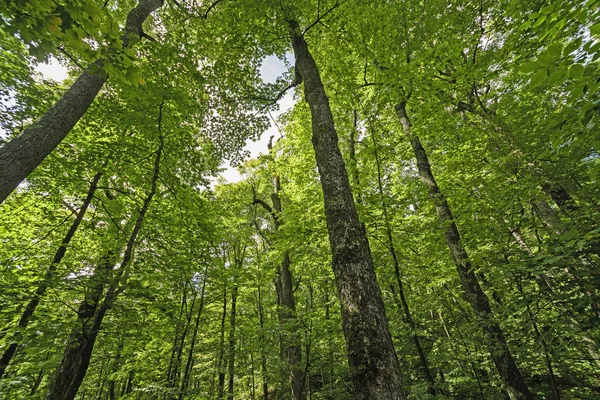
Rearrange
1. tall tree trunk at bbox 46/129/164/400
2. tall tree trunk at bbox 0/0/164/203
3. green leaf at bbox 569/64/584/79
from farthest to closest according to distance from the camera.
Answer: tall tree trunk at bbox 46/129/164/400
tall tree trunk at bbox 0/0/164/203
green leaf at bbox 569/64/584/79

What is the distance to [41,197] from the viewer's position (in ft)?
24.0

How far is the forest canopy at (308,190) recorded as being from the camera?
3.04 meters

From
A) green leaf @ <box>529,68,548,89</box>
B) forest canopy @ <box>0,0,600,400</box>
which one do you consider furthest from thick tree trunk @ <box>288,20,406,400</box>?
green leaf @ <box>529,68,548,89</box>

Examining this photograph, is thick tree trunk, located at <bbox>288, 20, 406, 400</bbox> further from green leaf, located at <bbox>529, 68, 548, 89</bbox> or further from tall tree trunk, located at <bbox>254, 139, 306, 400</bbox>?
tall tree trunk, located at <bbox>254, 139, 306, 400</bbox>

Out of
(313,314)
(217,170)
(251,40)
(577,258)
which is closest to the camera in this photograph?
(577,258)

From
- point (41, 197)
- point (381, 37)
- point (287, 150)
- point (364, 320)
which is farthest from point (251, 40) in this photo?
point (41, 197)

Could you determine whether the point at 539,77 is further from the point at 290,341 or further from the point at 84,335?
the point at 290,341

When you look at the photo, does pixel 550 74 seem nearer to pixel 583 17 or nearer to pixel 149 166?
pixel 583 17

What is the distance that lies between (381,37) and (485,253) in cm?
560

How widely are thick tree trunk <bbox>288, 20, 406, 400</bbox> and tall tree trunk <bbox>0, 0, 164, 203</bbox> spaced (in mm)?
2834

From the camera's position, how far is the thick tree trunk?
2.18 m

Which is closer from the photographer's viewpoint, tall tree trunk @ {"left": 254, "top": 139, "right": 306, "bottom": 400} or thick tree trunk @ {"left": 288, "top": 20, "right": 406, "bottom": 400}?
thick tree trunk @ {"left": 288, "top": 20, "right": 406, "bottom": 400}

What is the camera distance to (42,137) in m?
3.87

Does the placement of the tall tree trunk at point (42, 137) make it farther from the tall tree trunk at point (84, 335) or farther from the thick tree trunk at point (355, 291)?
A: the thick tree trunk at point (355, 291)
